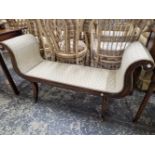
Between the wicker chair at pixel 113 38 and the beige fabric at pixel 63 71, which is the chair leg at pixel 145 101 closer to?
the beige fabric at pixel 63 71

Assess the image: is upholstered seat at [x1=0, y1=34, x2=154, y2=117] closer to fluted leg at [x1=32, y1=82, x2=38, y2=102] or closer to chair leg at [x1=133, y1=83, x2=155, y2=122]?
fluted leg at [x1=32, y1=82, x2=38, y2=102]

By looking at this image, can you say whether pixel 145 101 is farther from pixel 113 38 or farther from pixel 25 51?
pixel 25 51

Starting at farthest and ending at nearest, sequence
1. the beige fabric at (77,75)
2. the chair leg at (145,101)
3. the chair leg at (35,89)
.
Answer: the chair leg at (35,89) < the beige fabric at (77,75) < the chair leg at (145,101)

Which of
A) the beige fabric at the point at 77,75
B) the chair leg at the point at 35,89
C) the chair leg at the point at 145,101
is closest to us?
the chair leg at the point at 145,101

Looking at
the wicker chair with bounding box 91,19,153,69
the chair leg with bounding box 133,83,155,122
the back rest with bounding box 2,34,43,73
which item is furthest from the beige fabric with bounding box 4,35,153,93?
the chair leg with bounding box 133,83,155,122

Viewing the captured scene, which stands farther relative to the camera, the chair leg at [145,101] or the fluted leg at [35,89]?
the fluted leg at [35,89]

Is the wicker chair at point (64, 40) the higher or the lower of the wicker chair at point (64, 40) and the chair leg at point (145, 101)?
the higher

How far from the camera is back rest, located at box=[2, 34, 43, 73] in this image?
1.29 meters

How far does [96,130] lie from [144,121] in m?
0.48

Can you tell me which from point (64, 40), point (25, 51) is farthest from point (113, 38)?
point (25, 51)

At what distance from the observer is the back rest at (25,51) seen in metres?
1.29

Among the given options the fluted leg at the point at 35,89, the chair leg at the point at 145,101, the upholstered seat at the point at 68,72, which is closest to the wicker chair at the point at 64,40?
the upholstered seat at the point at 68,72

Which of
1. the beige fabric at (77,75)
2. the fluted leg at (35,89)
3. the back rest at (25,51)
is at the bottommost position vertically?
the fluted leg at (35,89)
